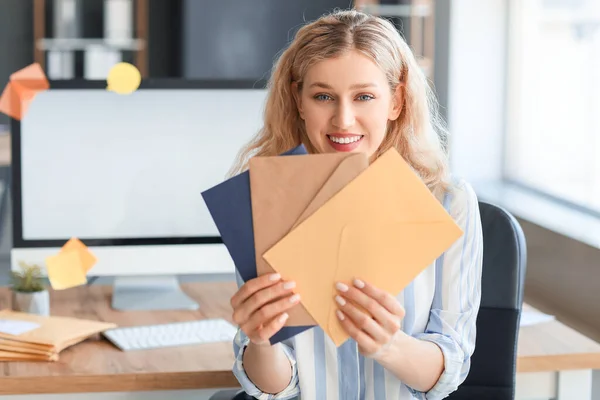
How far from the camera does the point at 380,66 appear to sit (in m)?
1.35

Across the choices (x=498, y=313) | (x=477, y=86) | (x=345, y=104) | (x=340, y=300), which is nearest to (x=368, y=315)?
(x=340, y=300)

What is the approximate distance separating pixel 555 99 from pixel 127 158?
1.84 meters

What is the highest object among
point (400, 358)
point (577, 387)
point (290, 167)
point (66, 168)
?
point (290, 167)

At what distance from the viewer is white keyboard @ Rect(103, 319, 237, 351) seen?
1807mm

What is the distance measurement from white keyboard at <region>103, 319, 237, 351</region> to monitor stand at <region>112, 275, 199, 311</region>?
0.53ft

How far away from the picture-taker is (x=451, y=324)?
1.40 metres

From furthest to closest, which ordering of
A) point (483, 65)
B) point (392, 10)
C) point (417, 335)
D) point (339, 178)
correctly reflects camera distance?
1. point (392, 10)
2. point (483, 65)
3. point (417, 335)
4. point (339, 178)

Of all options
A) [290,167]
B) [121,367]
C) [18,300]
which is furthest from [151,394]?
[290,167]

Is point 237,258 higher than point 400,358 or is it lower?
higher

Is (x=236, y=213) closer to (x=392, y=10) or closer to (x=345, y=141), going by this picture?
(x=345, y=141)

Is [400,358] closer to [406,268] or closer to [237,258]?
[406,268]

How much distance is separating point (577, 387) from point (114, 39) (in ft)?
11.8

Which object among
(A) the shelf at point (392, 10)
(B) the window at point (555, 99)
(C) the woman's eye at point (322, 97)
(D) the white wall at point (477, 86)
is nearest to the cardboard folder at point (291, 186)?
(C) the woman's eye at point (322, 97)

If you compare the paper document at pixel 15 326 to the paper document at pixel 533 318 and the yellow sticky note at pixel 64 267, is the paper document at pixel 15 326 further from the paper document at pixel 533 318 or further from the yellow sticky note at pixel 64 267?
the paper document at pixel 533 318
